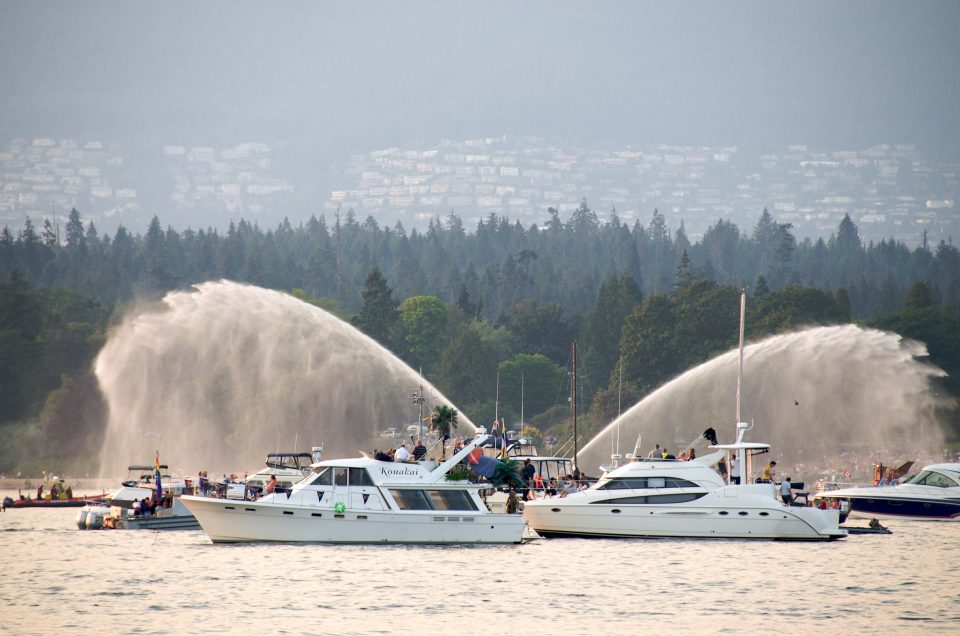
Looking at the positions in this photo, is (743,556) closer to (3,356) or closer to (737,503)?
(737,503)

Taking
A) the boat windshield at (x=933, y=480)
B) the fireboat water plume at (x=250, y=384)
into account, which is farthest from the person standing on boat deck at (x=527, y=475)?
the fireboat water plume at (x=250, y=384)

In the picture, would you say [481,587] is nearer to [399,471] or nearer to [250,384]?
[399,471]

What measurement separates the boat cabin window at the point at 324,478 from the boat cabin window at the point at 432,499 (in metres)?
2.44

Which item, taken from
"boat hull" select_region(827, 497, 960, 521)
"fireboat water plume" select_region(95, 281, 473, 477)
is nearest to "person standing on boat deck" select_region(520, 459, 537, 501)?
"boat hull" select_region(827, 497, 960, 521)

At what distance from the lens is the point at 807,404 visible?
123 meters

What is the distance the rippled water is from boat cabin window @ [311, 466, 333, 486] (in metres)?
2.48

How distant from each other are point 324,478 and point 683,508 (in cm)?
1492

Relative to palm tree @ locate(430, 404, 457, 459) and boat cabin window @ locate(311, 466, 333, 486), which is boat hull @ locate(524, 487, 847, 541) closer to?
palm tree @ locate(430, 404, 457, 459)

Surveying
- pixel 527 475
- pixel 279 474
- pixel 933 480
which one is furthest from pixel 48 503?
pixel 933 480

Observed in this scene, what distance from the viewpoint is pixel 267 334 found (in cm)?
11431

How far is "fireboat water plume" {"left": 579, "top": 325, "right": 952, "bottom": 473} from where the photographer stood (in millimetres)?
118875

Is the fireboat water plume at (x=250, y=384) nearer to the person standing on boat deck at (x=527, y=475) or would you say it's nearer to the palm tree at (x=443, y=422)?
the person standing on boat deck at (x=527, y=475)

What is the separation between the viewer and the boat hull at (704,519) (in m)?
62.6

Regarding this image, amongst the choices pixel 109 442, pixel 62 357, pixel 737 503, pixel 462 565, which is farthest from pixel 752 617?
pixel 62 357
